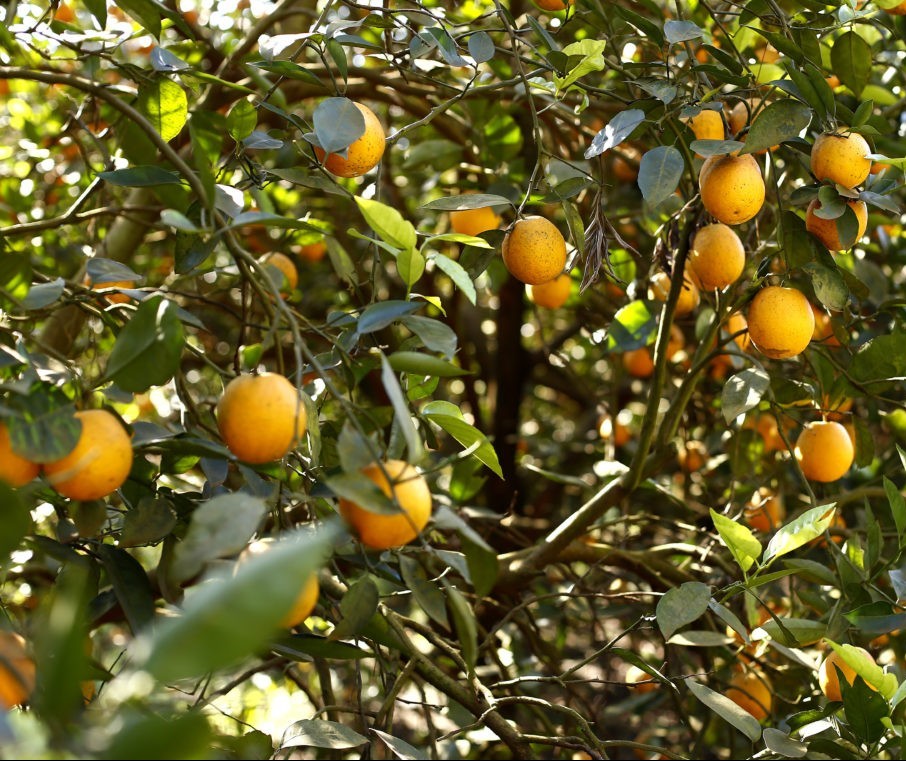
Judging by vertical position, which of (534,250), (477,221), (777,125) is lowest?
(477,221)

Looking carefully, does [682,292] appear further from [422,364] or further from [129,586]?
[129,586]

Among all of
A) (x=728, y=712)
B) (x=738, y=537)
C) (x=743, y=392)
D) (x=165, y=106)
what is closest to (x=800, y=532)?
(x=738, y=537)

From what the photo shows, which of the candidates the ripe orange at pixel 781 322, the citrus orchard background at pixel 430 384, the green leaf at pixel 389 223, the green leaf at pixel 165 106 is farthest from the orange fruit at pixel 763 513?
the green leaf at pixel 165 106

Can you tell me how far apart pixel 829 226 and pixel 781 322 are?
12 cm

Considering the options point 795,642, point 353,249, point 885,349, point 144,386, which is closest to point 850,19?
point 885,349

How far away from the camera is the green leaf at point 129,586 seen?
0.77 meters

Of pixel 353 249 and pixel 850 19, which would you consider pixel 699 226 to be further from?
pixel 353 249

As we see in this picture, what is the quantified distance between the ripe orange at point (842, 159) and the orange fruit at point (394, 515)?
2.06 ft

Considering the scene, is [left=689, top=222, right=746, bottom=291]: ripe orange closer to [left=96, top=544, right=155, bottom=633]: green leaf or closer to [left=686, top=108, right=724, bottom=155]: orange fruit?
[left=686, top=108, right=724, bottom=155]: orange fruit

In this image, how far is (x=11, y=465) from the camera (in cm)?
69

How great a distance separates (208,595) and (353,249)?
1738 millimetres

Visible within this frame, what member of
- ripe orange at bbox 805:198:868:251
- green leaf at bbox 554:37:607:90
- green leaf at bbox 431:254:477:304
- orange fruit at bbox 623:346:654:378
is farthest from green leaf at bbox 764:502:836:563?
orange fruit at bbox 623:346:654:378

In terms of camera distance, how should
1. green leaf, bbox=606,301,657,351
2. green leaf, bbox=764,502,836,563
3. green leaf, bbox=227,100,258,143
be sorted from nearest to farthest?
green leaf, bbox=764,502,836,563
green leaf, bbox=227,100,258,143
green leaf, bbox=606,301,657,351

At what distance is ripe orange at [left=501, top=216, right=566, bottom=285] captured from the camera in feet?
3.51
